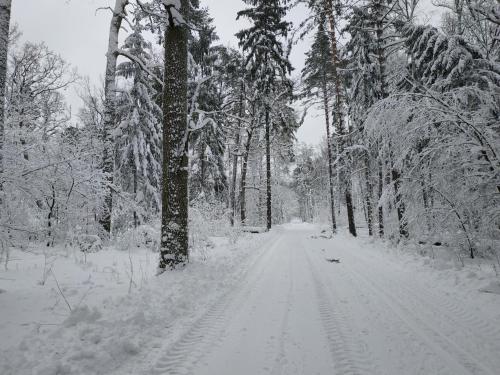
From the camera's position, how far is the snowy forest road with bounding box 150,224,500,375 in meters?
2.68

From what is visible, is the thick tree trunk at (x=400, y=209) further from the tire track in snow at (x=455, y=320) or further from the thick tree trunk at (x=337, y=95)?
the thick tree trunk at (x=337, y=95)

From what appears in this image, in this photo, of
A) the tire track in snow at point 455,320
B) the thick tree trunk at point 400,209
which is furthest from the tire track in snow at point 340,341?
the thick tree trunk at point 400,209

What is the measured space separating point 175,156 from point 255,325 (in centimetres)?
358

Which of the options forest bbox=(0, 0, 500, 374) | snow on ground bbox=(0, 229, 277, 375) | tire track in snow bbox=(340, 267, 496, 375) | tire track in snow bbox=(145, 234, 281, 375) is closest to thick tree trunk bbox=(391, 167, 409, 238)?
forest bbox=(0, 0, 500, 374)

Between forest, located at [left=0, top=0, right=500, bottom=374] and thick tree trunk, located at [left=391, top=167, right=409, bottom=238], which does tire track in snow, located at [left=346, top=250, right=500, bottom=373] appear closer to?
forest, located at [left=0, top=0, right=500, bottom=374]

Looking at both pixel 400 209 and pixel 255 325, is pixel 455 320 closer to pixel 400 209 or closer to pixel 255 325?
pixel 255 325

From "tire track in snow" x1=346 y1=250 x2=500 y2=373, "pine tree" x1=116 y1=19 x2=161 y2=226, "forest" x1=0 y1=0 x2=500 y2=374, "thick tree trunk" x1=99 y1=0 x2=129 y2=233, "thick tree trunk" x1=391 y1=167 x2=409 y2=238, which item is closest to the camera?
"tire track in snow" x1=346 y1=250 x2=500 y2=373

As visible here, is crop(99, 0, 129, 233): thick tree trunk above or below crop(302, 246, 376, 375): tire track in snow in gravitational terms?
above

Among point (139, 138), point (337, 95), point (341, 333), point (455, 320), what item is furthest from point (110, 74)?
point (337, 95)

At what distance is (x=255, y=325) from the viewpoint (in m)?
3.61

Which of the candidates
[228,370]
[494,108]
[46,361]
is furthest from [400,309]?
[494,108]

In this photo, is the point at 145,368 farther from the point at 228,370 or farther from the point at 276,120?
the point at 276,120

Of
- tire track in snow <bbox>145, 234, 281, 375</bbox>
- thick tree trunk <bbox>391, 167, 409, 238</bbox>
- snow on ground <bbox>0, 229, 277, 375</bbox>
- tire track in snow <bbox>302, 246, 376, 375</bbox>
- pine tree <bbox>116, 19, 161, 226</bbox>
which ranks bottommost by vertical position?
tire track in snow <bbox>302, 246, 376, 375</bbox>

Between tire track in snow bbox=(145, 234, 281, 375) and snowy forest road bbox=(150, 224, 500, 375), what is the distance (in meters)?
0.01
